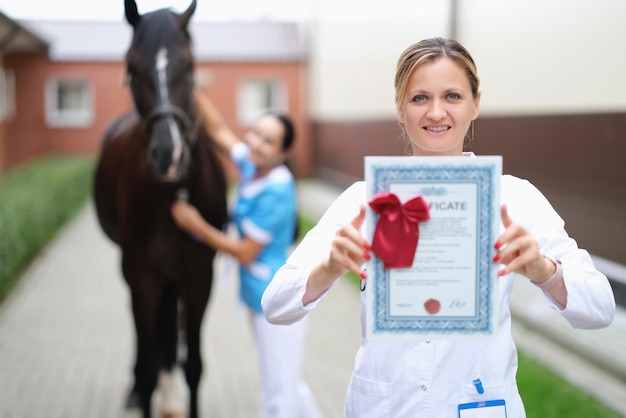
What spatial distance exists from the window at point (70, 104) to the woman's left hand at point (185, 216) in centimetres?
2174

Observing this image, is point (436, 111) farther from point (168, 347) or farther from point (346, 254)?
point (168, 347)

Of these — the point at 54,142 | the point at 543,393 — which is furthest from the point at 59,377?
the point at 54,142

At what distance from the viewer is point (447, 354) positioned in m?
1.92

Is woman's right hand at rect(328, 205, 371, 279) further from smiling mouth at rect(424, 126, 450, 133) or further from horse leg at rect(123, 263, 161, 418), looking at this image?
horse leg at rect(123, 263, 161, 418)

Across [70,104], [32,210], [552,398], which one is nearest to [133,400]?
[552,398]

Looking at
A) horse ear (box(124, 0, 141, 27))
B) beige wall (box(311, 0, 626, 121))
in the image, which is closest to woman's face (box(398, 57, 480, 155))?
horse ear (box(124, 0, 141, 27))

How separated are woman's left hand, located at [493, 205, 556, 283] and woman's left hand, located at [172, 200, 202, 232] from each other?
2704mm

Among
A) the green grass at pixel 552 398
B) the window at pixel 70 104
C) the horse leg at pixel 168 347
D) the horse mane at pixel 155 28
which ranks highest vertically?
the window at pixel 70 104

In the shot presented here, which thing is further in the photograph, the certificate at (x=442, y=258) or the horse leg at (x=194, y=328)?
the horse leg at (x=194, y=328)

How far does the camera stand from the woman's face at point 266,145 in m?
4.18

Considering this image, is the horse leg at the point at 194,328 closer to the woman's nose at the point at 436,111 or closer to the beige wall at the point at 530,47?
the woman's nose at the point at 436,111

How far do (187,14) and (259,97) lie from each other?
72.2ft

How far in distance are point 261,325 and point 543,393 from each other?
75.9 inches

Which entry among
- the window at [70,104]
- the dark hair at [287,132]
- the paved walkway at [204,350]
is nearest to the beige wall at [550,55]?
the paved walkway at [204,350]
